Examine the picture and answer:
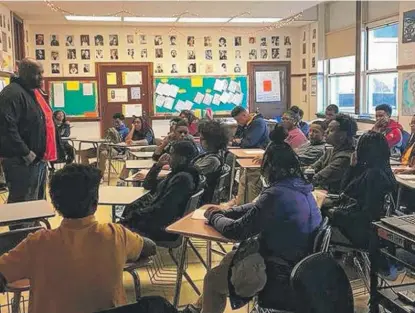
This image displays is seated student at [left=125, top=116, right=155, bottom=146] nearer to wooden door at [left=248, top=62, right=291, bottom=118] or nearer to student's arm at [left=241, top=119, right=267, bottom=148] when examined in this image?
student's arm at [left=241, top=119, right=267, bottom=148]

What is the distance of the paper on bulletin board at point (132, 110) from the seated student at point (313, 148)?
5.86m

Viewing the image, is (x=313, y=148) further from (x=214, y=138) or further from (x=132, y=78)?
(x=132, y=78)

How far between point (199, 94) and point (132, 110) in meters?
1.41

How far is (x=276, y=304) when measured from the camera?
2359 mm

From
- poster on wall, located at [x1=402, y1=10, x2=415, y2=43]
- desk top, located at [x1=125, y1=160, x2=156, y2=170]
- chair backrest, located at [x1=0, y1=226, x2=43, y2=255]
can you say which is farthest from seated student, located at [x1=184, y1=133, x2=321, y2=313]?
poster on wall, located at [x1=402, y1=10, x2=415, y2=43]

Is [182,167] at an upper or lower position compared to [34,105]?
lower

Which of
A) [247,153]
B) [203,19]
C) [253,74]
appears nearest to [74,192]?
[247,153]

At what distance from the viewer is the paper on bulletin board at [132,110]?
10664 millimetres

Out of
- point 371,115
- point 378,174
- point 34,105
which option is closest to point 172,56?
point 371,115

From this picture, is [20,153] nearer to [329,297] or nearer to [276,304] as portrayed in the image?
[276,304]

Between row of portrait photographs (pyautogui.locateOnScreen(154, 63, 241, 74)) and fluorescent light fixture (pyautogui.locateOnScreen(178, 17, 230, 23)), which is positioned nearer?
fluorescent light fixture (pyautogui.locateOnScreen(178, 17, 230, 23))

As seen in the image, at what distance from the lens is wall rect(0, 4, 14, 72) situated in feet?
25.4

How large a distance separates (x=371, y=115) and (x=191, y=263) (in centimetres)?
544

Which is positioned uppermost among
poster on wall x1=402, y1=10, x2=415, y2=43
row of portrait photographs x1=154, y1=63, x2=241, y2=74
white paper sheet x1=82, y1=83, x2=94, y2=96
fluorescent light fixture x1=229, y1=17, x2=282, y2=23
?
fluorescent light fixture x1=229, y1=17, x2=282, y2=23
